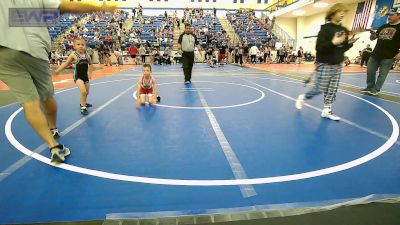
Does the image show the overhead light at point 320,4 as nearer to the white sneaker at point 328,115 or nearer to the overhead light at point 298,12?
the overhead light at point 298,12

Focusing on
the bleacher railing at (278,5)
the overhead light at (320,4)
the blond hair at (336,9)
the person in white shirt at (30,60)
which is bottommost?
the person in white shirt at (30,60)

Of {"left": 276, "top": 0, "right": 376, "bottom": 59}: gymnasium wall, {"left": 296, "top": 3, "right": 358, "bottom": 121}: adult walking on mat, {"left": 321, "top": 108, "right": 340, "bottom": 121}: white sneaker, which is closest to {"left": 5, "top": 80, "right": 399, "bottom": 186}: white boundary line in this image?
{"left": 321, "top": 108, "right": 340, "bottom": 121}: white sneaker

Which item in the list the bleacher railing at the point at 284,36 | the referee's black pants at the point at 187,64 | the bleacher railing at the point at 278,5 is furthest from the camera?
the bleacher railing at the point at 278,5

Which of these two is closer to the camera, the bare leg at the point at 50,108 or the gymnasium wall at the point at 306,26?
the bare leg at the point at 50,108

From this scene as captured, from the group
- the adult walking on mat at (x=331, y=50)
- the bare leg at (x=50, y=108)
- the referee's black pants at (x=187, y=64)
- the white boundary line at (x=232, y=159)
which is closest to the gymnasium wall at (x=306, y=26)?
the referee's black pants at (x=187, y=64)

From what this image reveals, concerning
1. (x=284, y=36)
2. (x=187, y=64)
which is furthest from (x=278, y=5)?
(x=187, y=64)

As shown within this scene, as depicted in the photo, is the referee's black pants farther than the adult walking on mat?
Yes

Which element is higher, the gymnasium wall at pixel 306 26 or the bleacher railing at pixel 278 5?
the bleacher railing at pixel 278 5

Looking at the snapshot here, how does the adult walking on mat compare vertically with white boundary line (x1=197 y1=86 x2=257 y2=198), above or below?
above

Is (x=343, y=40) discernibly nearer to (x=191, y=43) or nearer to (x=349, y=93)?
(x=349, y=93)

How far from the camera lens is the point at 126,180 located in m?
2.29

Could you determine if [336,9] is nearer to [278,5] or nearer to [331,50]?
[331,50]

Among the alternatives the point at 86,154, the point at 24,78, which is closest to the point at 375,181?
the point at 86,154

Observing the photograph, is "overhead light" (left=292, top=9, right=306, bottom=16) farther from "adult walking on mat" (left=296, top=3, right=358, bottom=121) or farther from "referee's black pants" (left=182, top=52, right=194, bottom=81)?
"adult walking on mat" (left=296, top=3, right=358, bottom=121)
